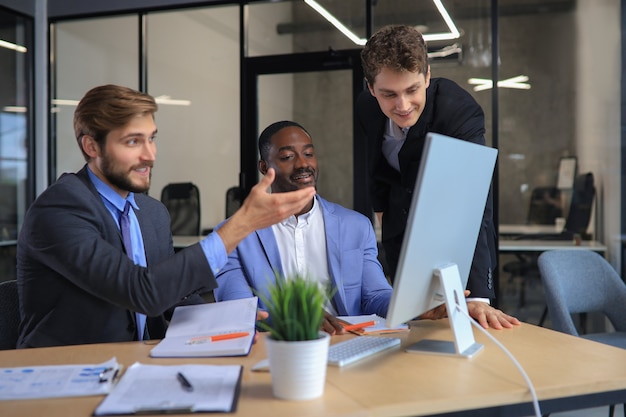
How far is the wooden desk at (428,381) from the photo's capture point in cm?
120

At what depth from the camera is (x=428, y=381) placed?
135cm

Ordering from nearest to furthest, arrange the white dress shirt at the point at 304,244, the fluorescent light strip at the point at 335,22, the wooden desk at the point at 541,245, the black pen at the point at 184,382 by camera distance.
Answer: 1. the black pen at the point at 184,382
2. the white dress shirt at the point at 304,244
3. the wooden desk at the point at 541,245
4. the fluorescent light strip at the point at 335,22

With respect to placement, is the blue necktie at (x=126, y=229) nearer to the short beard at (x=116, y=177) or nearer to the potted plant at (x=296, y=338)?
the short beard at (x=116, y=177)

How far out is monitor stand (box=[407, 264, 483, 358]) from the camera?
151 centimetres

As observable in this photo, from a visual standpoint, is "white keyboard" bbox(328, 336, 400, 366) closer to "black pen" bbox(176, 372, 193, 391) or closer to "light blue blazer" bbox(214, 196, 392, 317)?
"black pen" bbox(176, 372, 193, 391)

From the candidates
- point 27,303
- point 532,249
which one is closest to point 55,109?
point 532,249

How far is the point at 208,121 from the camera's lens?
246 inches

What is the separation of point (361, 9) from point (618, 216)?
268 centimetres

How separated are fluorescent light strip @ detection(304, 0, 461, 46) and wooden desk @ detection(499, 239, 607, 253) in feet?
5.69

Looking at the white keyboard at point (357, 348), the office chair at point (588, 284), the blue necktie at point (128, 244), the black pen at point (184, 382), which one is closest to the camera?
the black pen at point (184, 382)

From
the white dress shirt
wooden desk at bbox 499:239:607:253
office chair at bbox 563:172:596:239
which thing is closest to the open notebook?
the white dress shirt

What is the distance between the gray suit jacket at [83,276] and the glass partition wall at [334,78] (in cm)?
400

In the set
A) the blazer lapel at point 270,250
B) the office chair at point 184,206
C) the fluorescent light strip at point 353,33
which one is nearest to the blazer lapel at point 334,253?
the blazer lapel at point 270,250

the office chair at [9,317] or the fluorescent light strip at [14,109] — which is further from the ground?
the fluorescent light strip at [14,109]
